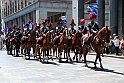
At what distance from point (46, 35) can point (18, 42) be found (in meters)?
7.45

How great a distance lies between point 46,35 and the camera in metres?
18.0

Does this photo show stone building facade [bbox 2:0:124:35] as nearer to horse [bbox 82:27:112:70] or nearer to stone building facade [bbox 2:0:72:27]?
stone building facade [bbox 2:0:72:27]

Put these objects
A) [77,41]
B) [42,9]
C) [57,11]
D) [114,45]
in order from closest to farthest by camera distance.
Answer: [77,41] < [114,45] < [42,9] < [57,11]

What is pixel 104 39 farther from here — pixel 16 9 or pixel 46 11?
pixel 16 9

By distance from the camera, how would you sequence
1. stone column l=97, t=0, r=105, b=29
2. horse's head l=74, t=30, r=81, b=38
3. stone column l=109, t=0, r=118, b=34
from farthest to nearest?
stone column l=97, t=0, r=105, b=29 → stone column l=109, t=0, r=118, b=34 → horse's head l=74, t=30, r=81, b=38

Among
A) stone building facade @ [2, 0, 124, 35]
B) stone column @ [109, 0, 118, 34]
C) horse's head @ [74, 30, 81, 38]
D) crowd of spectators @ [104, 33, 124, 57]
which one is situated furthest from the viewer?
stone building facade @ [2, 0, 124, 35]

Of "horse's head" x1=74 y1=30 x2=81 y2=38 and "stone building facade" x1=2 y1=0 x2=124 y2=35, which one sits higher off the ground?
"stone building facade" x1=2 y1=0 x2=124 y2=35

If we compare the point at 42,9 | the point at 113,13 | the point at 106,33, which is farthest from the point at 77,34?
the point at 42,9

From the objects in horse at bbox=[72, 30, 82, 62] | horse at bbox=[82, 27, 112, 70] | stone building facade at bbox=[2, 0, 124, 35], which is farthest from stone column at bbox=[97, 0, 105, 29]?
horse at bbox=[82, 27, 112, 70]

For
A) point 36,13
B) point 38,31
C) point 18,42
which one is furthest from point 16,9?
point 38,31

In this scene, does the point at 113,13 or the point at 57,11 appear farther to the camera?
the point at 57,11

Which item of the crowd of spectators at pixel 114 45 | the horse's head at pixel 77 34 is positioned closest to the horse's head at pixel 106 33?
the horse's head at pixel 77 34

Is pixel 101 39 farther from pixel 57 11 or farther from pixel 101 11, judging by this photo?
pixel 57 11

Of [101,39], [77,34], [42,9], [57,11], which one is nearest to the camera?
[101,39]
